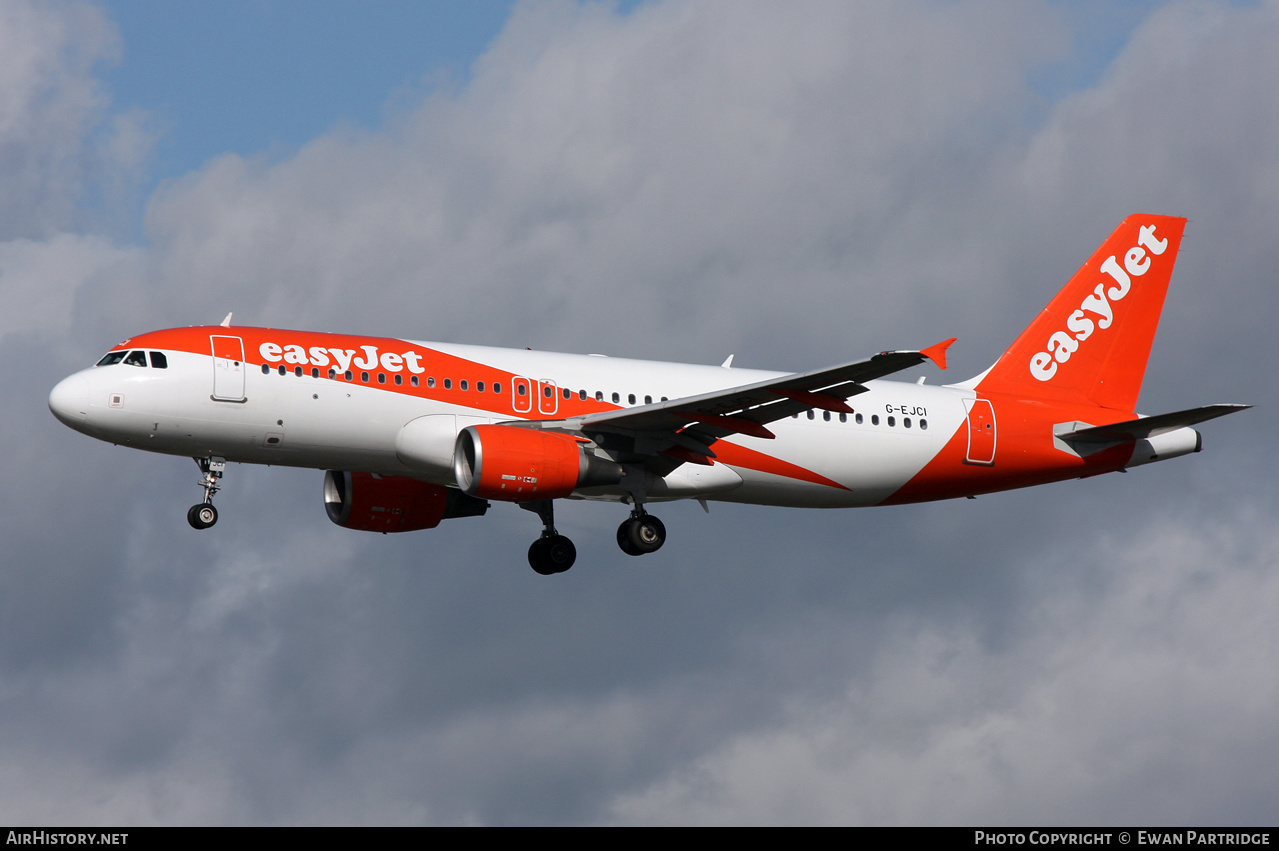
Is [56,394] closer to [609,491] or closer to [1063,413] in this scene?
[609,491]

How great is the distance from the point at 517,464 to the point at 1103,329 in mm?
19243

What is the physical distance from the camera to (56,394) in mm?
37156

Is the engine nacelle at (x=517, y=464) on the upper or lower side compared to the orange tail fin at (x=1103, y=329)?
lower

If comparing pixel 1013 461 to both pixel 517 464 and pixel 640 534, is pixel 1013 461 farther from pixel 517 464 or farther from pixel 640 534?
pixel 517 464

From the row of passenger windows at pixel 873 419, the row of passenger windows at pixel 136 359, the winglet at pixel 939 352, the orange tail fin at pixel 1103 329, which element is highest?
the orange tail fin at pixel 1103 329

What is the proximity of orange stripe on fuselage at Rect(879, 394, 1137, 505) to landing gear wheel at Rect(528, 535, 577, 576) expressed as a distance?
876 cm

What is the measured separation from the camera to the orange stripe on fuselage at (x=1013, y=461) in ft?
143

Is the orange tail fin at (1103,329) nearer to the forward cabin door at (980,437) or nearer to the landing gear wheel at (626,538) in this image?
the forward cabin door at (980,437)

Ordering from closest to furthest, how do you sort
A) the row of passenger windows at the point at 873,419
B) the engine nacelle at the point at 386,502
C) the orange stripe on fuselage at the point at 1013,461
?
the row of passenger windows at the point at 873,419
the orange stripe on fuselage at the point at 1013,461
the engine nacelle at the point at 386,502

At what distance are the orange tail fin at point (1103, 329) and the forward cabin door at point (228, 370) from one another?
20266 millimetres

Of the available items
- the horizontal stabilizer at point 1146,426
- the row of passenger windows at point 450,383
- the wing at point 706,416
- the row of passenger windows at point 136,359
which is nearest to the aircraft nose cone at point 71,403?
the row of passenger windows at point 136,359

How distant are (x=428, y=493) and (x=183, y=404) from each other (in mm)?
8774

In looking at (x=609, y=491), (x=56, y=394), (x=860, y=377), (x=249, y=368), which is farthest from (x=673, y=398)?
(x=56, y=394)

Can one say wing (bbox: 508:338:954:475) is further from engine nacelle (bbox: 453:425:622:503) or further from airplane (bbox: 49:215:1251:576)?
engine nacelle (bbox: 453:425:622:503)
